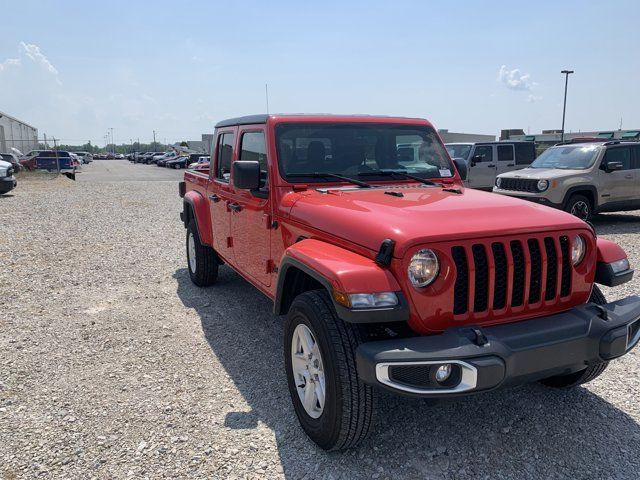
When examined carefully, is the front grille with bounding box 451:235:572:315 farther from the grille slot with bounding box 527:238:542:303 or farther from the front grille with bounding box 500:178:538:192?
the front grille with bounding box 500:178:538:192

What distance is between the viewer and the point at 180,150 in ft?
185

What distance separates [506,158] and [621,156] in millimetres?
5303

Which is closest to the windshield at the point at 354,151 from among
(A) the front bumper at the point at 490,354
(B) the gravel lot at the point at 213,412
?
(B) the gravel lot at the point at 213,412

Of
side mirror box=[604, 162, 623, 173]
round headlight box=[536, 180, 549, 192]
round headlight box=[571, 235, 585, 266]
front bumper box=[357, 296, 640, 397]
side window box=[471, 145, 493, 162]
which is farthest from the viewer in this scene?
side window box=[471, 145, 493, 162]

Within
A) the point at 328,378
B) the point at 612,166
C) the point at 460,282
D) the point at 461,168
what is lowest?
the point at 328,378

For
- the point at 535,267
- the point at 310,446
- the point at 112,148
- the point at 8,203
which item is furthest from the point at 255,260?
the point at 112,148

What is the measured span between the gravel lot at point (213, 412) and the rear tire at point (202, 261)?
0.31m

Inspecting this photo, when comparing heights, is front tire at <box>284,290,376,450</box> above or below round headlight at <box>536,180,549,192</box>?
below

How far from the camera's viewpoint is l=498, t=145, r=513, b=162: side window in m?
15.9

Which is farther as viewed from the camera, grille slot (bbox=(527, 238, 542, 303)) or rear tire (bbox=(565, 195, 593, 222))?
rear tire (bbox=(565, 195, 593, 222))

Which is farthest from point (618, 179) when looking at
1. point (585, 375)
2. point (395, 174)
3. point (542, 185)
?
point (585, 375)

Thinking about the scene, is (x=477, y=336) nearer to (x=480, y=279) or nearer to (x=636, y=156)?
(x=480, y=279)

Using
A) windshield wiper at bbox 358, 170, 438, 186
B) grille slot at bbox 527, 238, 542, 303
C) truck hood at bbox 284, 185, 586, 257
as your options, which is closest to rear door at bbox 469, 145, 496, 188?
windshield wiper at bbox 358, 170, 438, 186

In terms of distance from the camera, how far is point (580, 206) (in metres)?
10.3
